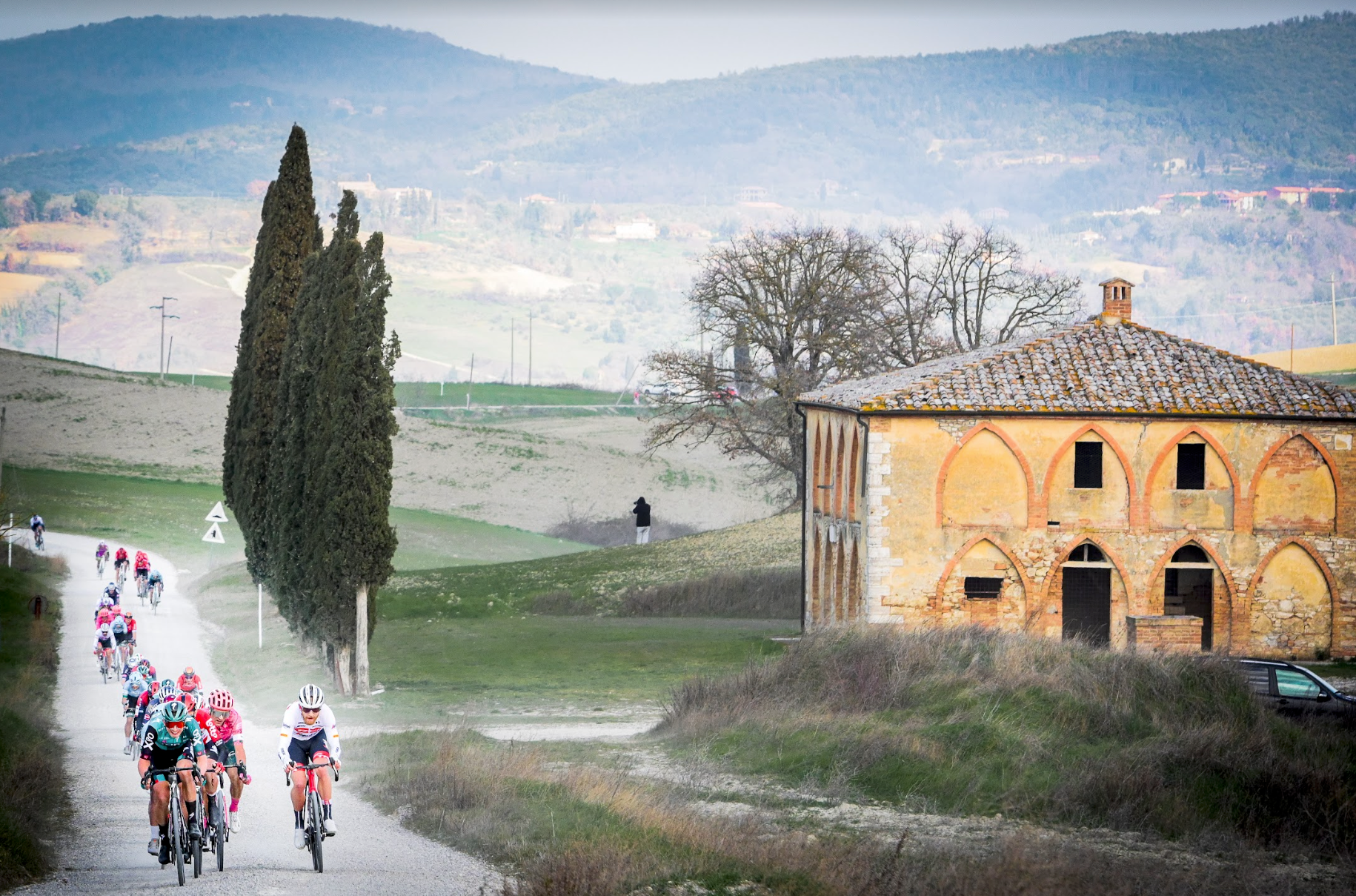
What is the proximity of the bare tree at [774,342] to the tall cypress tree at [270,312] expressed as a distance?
974 inches

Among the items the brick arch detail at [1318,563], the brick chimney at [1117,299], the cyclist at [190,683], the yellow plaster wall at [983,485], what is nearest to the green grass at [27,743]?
the cyclist at [190,683]

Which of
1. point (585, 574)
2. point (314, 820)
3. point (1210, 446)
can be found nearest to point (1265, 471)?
point (1210, 446)

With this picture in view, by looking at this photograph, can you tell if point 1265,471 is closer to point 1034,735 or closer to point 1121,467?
point 1121,467

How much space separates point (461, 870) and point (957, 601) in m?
23.7

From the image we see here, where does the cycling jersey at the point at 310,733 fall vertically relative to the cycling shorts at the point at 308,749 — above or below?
above

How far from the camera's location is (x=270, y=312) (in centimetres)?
4378

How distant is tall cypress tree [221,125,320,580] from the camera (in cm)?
4291

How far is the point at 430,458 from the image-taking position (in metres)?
104

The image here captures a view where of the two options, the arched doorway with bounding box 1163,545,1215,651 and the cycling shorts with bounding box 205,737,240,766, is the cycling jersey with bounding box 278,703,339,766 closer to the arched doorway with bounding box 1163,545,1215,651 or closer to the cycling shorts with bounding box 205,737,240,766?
the cycling shorts with bounding box 205,737,240,766

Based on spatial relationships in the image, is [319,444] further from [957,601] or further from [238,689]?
[957,601]

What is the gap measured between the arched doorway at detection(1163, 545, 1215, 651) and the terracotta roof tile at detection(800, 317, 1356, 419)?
3.36 metres

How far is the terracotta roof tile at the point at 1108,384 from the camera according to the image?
1538 inches

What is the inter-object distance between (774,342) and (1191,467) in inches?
1244

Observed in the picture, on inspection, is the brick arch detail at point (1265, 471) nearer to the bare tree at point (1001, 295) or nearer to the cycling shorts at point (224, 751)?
the cycling shorts at point (224, 751)
